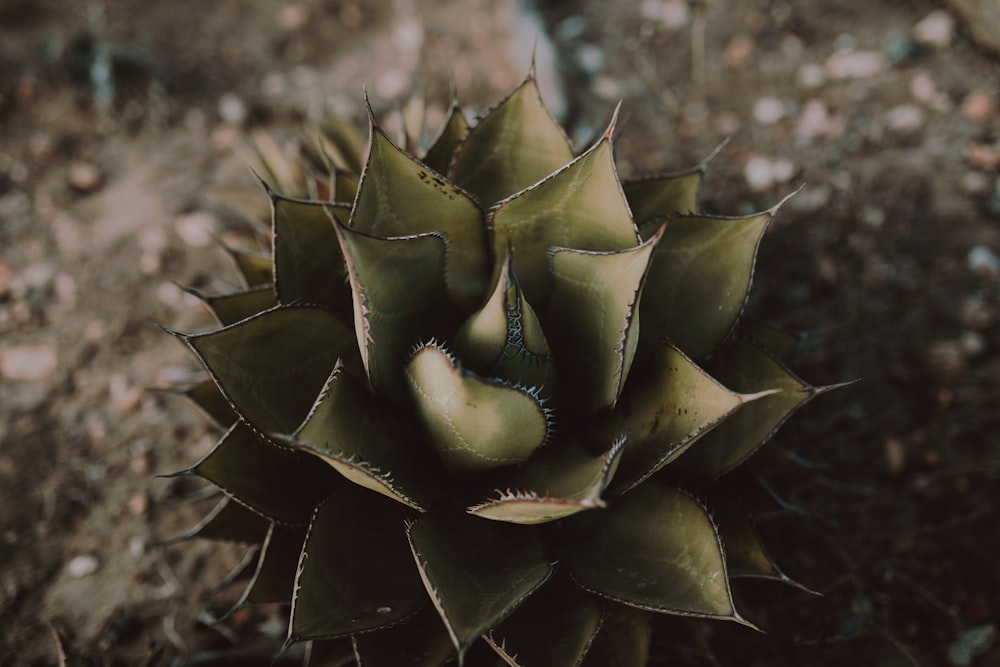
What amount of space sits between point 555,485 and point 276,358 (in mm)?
455

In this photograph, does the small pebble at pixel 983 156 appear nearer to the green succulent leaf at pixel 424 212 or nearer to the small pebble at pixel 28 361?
the green succulent leaf at pixel 424 212

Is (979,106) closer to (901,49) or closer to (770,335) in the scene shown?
(901,49)

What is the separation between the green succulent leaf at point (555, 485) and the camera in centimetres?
93

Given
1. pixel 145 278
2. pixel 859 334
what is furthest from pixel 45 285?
pixel 859 334

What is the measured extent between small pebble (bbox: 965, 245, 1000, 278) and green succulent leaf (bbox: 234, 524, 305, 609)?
1791 mm

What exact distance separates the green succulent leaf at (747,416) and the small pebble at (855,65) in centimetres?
159

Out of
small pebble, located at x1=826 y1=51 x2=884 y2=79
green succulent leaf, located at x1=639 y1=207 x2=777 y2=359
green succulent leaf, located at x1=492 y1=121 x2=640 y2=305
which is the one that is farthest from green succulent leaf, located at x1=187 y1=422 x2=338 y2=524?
small pebble, located at x1=826 y1=51 x2=884 y2=79

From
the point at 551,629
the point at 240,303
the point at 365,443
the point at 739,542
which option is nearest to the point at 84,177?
the point at 240,303

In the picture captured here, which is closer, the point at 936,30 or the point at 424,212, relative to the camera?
the point at 424,212

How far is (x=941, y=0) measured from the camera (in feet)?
8.11

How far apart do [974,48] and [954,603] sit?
5.74 feet

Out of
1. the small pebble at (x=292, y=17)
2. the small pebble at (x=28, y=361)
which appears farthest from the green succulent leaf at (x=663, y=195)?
the small pebble at (x=292, y=17)

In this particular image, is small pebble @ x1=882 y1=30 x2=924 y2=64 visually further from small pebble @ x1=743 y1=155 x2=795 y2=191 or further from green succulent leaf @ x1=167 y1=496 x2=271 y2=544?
green succulent leaf @ x1=167 y1=496 x2=271 y2=544

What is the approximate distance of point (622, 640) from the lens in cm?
119
